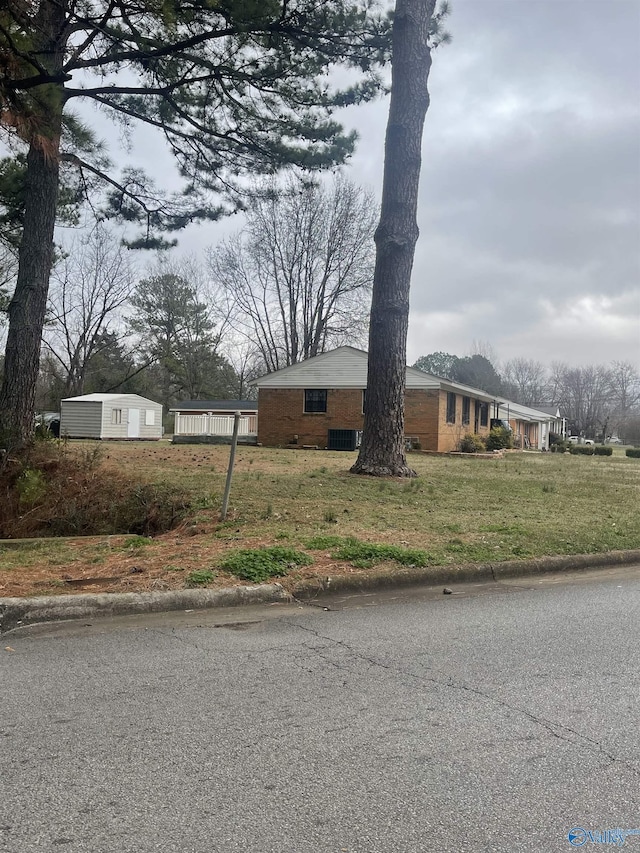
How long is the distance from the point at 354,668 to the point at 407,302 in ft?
31.2

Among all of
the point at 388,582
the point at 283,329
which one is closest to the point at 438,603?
the point at 388,582

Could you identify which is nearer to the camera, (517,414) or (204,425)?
(204,425)

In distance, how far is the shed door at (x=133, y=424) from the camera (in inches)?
1382

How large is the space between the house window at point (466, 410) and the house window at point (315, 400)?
7.00 m

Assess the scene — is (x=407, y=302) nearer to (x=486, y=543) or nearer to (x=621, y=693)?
(x=486, y=543)

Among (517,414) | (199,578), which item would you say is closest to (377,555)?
(199,578)

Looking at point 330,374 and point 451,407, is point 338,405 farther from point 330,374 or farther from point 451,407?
point 451,407

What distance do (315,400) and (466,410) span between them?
7.89 meters

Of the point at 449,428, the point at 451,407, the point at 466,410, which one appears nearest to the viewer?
the point at 449,428

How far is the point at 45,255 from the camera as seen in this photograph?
37.9 ft

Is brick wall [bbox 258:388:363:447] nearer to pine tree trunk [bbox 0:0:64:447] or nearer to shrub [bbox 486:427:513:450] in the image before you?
shrub [bbox 486:427:513:450]

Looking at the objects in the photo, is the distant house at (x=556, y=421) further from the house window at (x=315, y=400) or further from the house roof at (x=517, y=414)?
the house window at (x=315, y=400)

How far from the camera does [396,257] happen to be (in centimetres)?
1256

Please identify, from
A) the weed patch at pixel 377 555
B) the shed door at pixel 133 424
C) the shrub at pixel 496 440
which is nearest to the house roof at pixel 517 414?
the shrub at pixel 496 440
